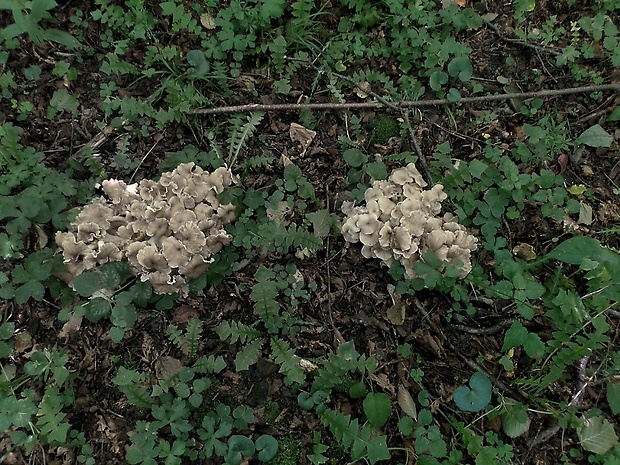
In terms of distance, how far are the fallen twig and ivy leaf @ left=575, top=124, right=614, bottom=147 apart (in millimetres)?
402

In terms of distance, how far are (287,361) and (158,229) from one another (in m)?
1.24

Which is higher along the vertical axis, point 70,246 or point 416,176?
point 416,176

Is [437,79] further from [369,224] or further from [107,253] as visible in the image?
[107,253]

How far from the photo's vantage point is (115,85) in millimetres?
4109

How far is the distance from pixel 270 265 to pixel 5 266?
184 cm

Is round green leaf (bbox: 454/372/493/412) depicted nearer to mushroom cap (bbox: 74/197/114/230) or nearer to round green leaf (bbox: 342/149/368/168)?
round green leaf (bbox: 342/149/368/168)

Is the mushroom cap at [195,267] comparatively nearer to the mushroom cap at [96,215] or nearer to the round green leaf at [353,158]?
the mushroom cap at [96,215]

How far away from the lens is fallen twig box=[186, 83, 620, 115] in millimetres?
4090

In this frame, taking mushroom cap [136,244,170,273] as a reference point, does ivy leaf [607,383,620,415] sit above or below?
below

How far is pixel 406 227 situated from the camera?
345 cm

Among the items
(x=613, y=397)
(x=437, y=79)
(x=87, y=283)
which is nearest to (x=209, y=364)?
(x=87, y=283)

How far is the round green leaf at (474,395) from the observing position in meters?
3.35

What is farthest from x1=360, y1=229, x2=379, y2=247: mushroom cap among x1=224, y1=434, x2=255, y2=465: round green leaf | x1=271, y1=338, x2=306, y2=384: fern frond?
x1=224, y1=434, x2=255, y2=465: round green leaf

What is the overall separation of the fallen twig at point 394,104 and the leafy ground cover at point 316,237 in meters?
0.02
